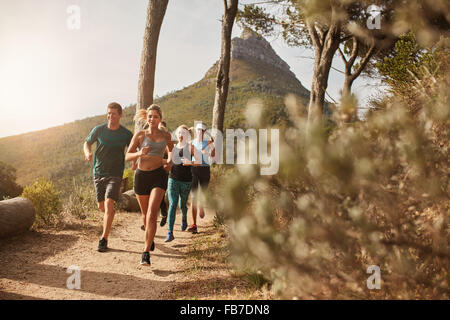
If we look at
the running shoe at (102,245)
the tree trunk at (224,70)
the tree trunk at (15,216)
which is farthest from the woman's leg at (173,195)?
the tree trunk at (224,70)

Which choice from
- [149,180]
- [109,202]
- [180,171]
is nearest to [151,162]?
[149,180]

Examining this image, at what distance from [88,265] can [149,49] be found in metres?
5.81

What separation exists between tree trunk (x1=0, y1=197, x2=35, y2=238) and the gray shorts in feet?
4.86

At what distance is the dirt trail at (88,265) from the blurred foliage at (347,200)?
1.38 m

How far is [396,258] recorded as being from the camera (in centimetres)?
214

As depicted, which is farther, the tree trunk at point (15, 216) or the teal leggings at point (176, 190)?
the teal leggings at point (176, 190)

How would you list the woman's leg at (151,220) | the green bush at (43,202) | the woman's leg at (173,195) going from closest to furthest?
1. the woman's leg at (151,220)
2. the woman's leg at (173,195)
3. the green bush at (43,202)

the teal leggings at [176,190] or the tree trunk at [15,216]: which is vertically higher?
the teal leggings at [176,190]

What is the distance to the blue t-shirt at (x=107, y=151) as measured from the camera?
5148 mm

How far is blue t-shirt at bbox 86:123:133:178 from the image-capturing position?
5.15 meters

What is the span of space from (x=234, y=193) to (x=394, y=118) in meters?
1.24

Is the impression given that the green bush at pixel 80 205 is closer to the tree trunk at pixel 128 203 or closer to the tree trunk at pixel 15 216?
the tree trunk at pixel 128 203

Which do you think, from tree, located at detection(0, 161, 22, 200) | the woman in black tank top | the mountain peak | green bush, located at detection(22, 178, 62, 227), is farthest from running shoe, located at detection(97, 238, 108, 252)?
the mountain peak

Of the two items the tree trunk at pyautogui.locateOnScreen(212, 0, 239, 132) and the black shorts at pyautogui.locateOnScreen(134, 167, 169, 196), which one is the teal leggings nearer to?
the black shorts at pyautogui.locateOnScreen(134, 167, 169, 196)
